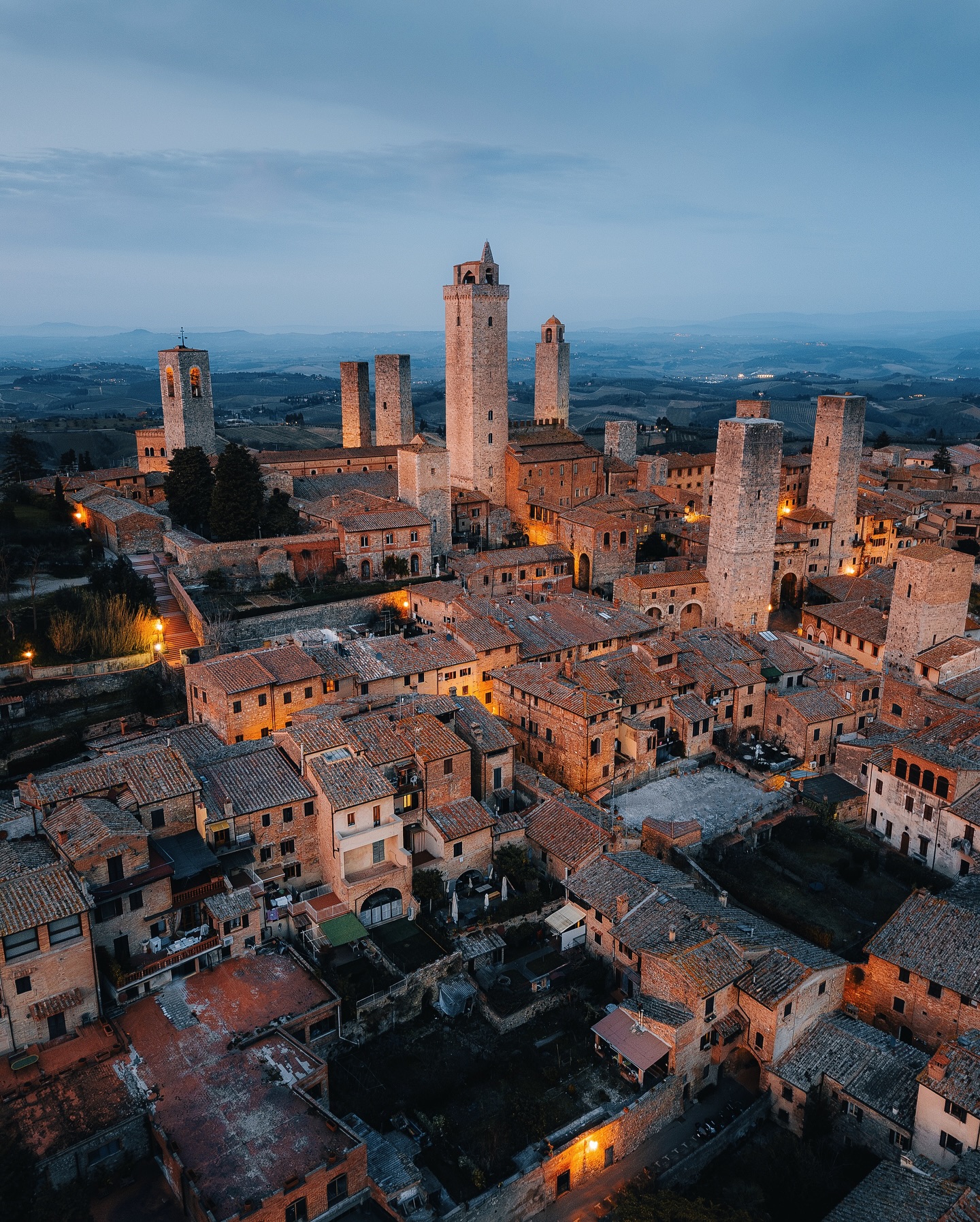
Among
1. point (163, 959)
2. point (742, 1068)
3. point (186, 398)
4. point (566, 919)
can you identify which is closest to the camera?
point (163, 959)

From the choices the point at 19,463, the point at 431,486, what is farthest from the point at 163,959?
the point at 19,463

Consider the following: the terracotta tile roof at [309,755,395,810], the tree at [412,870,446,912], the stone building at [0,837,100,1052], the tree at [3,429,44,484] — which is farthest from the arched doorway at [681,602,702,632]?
the tree at [3,429,44,484]

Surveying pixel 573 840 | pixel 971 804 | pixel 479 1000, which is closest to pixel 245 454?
pixel 573 840

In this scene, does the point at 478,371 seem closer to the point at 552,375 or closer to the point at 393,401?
the point at 393,401

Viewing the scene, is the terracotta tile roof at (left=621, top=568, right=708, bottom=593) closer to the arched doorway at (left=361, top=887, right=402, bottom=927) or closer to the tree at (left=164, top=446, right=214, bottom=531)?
the tree at (left=164, top=446, right=214, bottom=531)

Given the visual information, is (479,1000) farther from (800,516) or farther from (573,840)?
(800,516)

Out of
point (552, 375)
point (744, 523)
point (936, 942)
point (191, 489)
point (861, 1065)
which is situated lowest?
point (861, 1065)

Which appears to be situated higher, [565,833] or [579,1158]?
[565,833]

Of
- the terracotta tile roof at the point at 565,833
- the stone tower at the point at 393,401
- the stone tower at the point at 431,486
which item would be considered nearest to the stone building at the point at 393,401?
the stone tower at the point at 393,401
